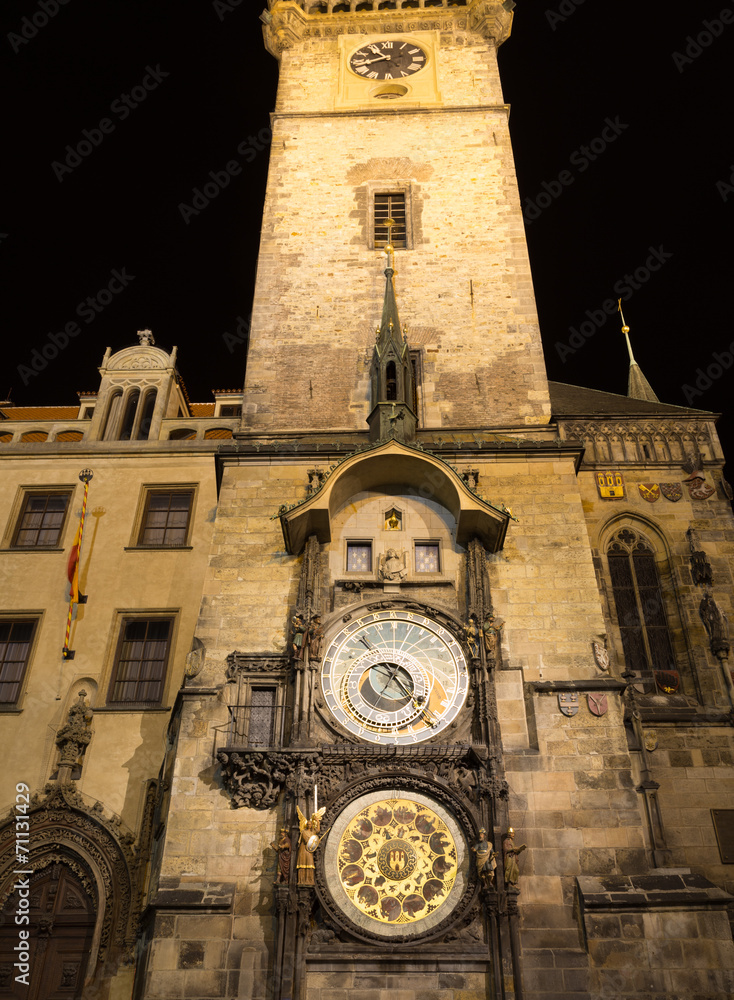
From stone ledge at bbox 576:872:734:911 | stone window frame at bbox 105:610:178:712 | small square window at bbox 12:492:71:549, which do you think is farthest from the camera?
small square window at bbox 12:492:71:549

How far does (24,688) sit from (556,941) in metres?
10.6

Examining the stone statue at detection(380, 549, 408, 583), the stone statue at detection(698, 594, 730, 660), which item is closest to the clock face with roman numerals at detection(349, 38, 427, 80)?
the stone statue at detection(380, 549, 408, 583)

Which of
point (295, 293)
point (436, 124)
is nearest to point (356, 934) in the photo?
point (295, 293)

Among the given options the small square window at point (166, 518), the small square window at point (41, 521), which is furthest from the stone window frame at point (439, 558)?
the small square window at point (41, 521)

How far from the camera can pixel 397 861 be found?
11750 millimetres

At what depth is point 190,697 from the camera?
529 inches

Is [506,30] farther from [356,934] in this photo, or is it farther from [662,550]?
[356,934]

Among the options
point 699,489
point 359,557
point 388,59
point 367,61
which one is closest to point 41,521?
point 359,557

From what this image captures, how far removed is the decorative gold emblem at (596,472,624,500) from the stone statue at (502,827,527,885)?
26.8 ft

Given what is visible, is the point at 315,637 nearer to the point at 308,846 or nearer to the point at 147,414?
the point at 308,846

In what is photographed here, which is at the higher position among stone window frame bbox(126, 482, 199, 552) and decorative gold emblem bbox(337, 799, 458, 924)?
stone window frame bbox(126, 482, 199, 552)

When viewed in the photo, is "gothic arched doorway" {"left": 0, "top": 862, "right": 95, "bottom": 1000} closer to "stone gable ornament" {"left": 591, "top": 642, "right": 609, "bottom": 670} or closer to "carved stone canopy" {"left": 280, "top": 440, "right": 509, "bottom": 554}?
"carved stone canopy" {"left": 280, "top": 440, "right": 509, "bottom": 554}

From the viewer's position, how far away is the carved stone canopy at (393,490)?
566 inches

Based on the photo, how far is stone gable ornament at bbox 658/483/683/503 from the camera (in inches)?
700
